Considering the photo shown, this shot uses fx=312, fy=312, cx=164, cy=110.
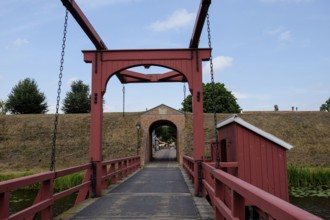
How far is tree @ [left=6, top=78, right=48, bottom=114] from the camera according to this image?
142 feet

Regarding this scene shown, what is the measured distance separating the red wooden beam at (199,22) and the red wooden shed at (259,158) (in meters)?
2.80

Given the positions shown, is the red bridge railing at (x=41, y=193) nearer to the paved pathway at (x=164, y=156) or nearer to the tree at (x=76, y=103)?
the paved pathway at (x=164, y=156)

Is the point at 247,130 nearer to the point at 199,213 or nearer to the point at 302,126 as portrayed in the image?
the point at 199,213

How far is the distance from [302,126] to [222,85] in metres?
24.3

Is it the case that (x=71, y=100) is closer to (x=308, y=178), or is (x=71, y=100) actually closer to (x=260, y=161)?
(x=308, y=178)

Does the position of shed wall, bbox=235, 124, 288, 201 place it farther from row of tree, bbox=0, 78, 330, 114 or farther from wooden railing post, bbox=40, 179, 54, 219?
row of tree, bbox=0, 78, 330, 114

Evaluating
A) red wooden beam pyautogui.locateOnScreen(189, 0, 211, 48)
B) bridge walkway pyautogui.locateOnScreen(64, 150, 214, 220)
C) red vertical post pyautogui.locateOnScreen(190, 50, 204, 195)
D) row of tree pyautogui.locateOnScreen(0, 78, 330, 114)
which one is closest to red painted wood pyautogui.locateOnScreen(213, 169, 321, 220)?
bridge walkway pyautogui.locateOnScreen(64, 150, 214, 220)

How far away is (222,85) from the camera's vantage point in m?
55.2

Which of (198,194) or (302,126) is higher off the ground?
(302,126)

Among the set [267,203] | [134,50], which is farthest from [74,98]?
[267,203]

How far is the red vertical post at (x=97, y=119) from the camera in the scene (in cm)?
874

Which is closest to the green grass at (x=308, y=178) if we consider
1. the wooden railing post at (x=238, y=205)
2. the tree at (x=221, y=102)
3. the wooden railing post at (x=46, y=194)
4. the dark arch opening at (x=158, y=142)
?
the dark arch opening at (x=158, y=142)

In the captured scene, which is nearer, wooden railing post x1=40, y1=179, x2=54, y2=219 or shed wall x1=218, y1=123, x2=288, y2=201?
wooden railing post x1=40, y1=179, x2=54, y2=219

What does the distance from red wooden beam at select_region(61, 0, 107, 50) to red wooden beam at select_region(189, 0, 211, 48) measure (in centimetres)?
266
